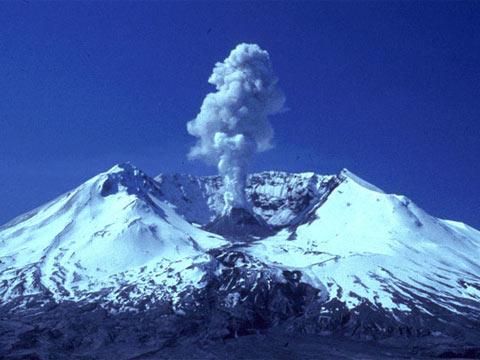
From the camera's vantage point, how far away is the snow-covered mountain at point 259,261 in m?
119

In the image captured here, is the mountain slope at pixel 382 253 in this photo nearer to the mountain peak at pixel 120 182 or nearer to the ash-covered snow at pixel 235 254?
the ash-covered snow at pixel 235 254

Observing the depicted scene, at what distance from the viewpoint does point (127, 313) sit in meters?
117

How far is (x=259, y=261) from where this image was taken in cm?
13588

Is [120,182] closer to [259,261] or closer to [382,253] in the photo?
[259,261]

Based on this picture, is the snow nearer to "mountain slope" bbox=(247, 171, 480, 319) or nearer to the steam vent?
"mountain slope" bbox=(247, 171, 480, 319)

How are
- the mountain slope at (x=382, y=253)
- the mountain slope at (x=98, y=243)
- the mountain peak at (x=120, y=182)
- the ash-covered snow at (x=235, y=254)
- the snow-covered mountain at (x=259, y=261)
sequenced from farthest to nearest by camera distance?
the mountain peak at (x=120, y=182)
the mountain slope at (x=98, y=243)
the mountain slope at (x=382, y=253)
the ash-covered snow at (x=235, y=254)
the snow-covered mountain at (x=259, y=261)

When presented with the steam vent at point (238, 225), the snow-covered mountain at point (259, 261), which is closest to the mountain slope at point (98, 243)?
the snow-covered mountain at point (259, 261)

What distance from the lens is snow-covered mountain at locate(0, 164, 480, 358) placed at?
11919 centimetres

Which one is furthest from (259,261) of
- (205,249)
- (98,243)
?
(98,243)

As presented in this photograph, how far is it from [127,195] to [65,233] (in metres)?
23.7

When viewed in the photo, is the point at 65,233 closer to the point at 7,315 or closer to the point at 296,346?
the point at 7,315

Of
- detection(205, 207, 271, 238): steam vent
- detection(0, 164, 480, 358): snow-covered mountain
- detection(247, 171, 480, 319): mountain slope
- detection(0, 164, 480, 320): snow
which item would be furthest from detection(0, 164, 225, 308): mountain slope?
detection(247, 171, 480, 319): mountain slope


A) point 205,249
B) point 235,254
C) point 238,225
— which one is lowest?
point 235,254

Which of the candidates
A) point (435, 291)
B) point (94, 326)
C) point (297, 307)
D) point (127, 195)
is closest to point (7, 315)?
point (94, 326)
